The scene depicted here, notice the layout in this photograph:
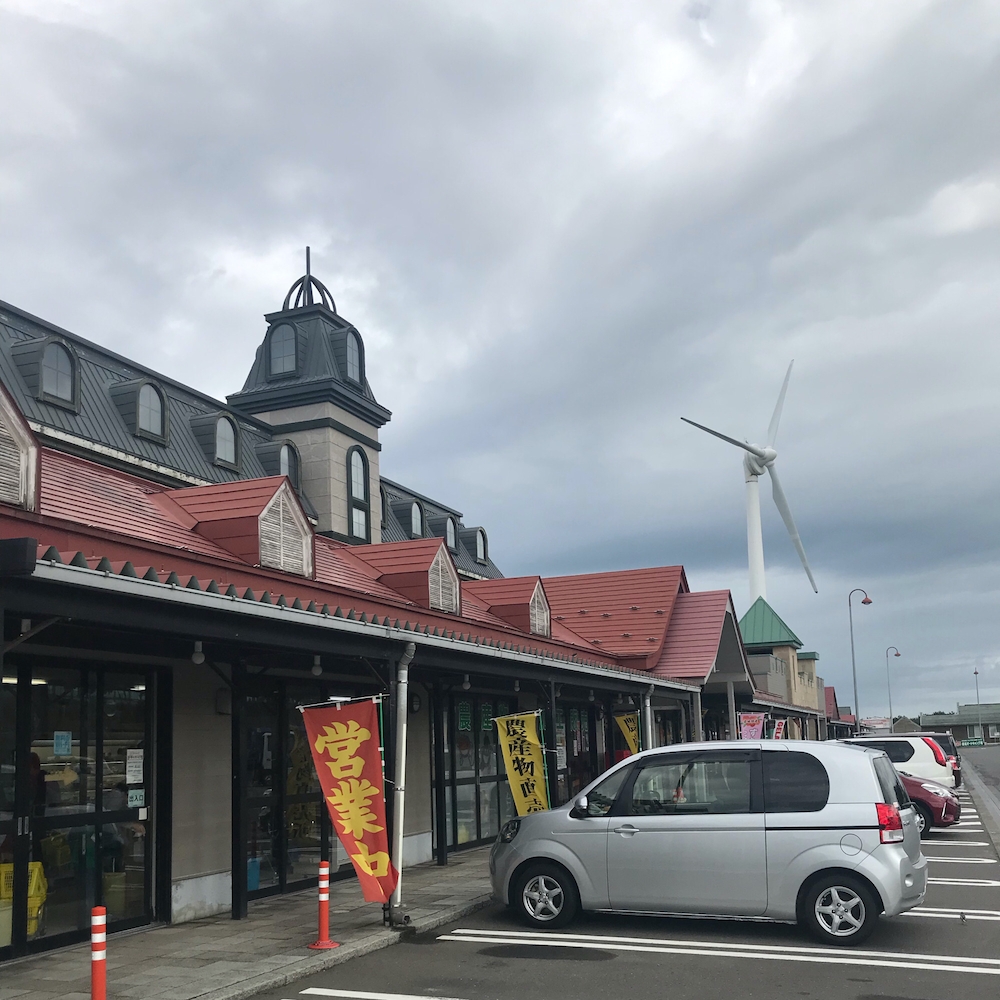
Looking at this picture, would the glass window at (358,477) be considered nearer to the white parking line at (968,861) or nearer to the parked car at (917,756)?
the parked car at (917,756)

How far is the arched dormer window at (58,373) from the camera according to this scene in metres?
16.4

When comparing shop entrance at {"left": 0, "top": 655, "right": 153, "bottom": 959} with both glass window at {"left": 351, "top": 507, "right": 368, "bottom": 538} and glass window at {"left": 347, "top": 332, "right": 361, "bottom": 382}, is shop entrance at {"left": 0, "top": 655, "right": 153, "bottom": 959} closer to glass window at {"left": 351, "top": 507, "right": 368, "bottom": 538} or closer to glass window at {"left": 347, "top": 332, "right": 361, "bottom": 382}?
glass window at {"left": 351, "top": 507, "right": 368, "bottom": 538}

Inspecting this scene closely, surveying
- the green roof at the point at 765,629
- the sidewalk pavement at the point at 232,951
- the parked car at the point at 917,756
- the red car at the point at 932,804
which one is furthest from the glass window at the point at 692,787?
the green roof at the point at 765,629

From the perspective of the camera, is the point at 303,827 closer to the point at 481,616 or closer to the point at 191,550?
the point at 191,550

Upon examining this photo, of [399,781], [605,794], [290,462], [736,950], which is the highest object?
[290,462]

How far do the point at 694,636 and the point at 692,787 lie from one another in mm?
14784

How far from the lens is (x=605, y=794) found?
10547 mm

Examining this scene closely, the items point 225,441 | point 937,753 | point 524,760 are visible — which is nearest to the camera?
point 524,760

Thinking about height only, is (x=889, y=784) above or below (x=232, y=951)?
above

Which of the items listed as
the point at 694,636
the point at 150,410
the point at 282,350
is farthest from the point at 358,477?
the point at 694,636

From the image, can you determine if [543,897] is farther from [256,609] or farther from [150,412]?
[150,412]

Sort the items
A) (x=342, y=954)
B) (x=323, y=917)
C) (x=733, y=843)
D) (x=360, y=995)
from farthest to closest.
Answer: (x=733, y=843) < (x=323, y=917) < (x=342, y=954) < (x=360, y=995)

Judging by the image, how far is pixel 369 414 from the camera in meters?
25.4

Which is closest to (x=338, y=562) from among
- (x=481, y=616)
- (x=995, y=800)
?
(x=481, y=616)
